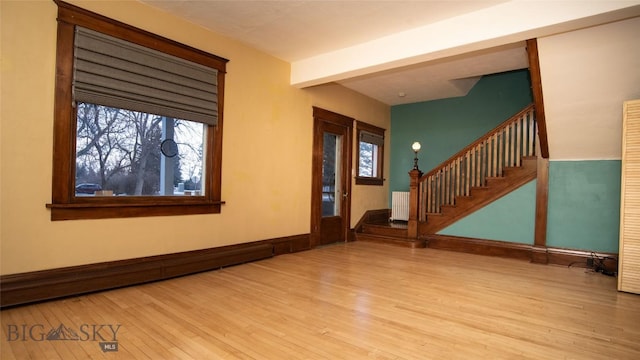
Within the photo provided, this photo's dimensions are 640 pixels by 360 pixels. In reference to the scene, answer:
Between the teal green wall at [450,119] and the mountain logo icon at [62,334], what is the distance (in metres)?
6.98

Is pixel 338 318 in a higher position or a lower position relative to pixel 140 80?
lower

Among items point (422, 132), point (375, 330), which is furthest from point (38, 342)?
point (422, 132)

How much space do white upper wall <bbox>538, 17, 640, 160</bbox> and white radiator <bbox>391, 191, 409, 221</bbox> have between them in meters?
3.31

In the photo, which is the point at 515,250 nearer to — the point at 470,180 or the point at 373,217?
the point at 470,180

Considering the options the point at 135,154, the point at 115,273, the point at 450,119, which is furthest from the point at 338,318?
the point at 450,119

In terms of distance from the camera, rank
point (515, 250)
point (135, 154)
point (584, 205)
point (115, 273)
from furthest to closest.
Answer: point (515, 250) < point (584, 205) < point (135, 154) < point (115, 273)

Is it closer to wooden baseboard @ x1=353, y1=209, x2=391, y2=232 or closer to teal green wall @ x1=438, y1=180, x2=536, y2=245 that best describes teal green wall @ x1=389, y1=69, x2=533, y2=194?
wooden baseboard @ x1=353, y1=209, x2=391, y2=232

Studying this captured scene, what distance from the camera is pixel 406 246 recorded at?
6.41m

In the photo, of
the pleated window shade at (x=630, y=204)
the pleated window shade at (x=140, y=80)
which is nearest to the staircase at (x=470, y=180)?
the pleated window shade at (x=630, y=204)

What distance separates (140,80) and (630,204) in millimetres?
5740

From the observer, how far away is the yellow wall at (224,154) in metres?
2.93

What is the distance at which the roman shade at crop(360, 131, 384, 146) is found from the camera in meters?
7.41

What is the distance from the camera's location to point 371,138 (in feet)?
25.2

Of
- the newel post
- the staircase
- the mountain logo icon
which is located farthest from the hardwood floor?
the newel post
